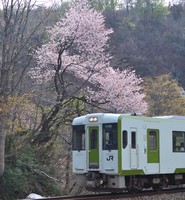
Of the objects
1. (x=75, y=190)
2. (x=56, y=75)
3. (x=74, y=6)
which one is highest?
(x=74, y=6)

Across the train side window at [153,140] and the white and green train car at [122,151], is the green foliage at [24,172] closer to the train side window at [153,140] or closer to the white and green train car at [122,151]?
the white and green train car at [122,151]

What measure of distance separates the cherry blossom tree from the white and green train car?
28.9ft

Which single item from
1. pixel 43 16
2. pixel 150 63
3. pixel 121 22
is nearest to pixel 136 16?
pixel 121 22

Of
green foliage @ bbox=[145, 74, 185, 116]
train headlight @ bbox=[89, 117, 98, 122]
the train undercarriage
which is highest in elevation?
green foliage @ bbox=[145, 74, 185, 116]

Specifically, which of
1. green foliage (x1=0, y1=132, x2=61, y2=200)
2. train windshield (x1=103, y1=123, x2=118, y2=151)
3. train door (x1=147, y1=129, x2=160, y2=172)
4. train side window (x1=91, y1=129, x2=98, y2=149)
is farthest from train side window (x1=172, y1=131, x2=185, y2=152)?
green foliage (x1=0, y1=132, x2=61, y2=200)

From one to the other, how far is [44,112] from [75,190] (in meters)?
4.55

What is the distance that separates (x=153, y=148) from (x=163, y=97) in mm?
31459

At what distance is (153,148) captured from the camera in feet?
57.3

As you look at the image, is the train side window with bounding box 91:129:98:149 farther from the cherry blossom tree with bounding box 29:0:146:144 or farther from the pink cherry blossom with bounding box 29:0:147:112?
the pink cherry blossom with bounding box 29:0:147:112

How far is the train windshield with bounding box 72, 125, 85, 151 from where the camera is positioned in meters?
17.2

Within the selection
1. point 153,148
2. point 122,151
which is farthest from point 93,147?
point 153,148

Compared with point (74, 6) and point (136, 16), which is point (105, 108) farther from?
point (136, 16)

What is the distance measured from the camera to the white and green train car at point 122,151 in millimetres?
16172

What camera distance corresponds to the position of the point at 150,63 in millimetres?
77875
